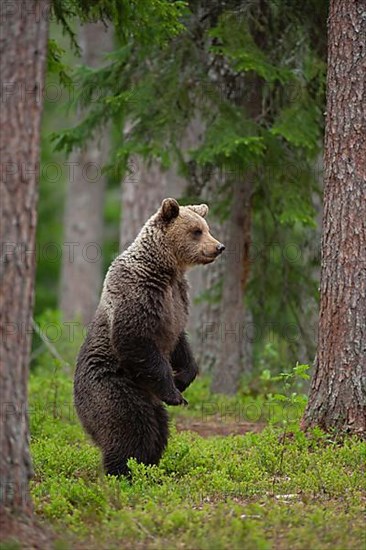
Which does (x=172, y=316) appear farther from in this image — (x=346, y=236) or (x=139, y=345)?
(x=346, y=236)

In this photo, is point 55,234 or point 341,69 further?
point 55,234

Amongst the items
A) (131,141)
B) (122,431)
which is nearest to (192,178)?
(131,141)

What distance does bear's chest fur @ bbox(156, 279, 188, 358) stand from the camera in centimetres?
782

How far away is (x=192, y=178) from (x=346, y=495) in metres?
6.55

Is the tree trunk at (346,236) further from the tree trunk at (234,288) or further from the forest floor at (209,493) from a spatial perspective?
the tree trunk at (234,288)

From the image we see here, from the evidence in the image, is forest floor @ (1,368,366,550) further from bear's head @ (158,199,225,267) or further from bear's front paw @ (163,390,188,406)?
bear's head @ (158,199,225,267)

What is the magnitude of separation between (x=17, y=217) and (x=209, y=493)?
2839 millimetres

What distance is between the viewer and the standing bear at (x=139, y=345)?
7637 mm

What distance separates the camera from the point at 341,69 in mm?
8406

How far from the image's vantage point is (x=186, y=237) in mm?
8273

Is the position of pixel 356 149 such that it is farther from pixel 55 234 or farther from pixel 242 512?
pixel 55 234

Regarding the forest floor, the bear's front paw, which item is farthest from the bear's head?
the forest floor

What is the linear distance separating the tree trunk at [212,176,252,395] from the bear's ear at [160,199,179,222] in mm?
3960

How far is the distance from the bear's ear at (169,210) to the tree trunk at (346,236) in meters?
1.42
